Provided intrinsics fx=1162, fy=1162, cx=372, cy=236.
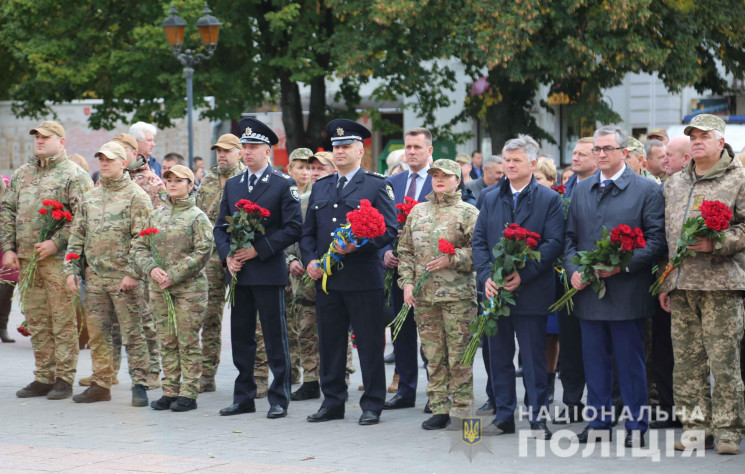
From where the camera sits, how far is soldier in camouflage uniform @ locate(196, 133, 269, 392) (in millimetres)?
10461

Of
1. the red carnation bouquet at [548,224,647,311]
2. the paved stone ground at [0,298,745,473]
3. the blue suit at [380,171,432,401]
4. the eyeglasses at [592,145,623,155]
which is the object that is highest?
the eyeglasses at [592,145,623,155]

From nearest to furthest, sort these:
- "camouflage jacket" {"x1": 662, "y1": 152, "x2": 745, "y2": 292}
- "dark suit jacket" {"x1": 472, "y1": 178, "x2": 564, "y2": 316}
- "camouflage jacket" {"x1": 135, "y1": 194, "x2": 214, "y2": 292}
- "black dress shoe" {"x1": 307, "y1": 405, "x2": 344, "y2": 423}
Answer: "camouflage jacket" {"x1": 662, "y1": 152, "x2": 745, "y2": 292}
"dark suit jacket" {"x1": 472, "y1": 178, "x2": 564, "y2": 316}
"black dress shoe" {"x1": 307, "y1": 405, "x2": 344, "y2": 423}
"camouflage jacket" {"x1": 135, "y1": 194, "x2": 214, "y2": 292}

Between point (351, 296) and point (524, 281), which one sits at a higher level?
point (524, 281)

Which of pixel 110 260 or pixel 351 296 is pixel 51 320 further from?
pixel 351 296

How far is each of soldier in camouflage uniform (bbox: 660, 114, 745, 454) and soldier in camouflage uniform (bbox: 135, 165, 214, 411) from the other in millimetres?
3912

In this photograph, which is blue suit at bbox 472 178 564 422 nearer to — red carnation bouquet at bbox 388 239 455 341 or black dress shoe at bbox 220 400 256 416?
red carnation bouquet at bbox 388 239 455 341

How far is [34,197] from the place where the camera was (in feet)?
34.4

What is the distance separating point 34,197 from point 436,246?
→ 3912 mm

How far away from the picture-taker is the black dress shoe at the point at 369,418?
8961mm

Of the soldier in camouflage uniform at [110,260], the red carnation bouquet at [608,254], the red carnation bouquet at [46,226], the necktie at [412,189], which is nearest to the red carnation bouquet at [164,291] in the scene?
the soldier in camouflage uniform at [110,260]

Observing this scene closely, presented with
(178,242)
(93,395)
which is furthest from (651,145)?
(93,395)

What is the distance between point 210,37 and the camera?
2220cm

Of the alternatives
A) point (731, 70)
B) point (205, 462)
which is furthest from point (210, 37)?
point (205, 462)

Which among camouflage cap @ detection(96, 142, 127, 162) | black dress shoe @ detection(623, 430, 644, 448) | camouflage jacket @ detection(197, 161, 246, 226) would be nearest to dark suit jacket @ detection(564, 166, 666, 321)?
black dress shoe @ detection(623, 430, 644, 448)
